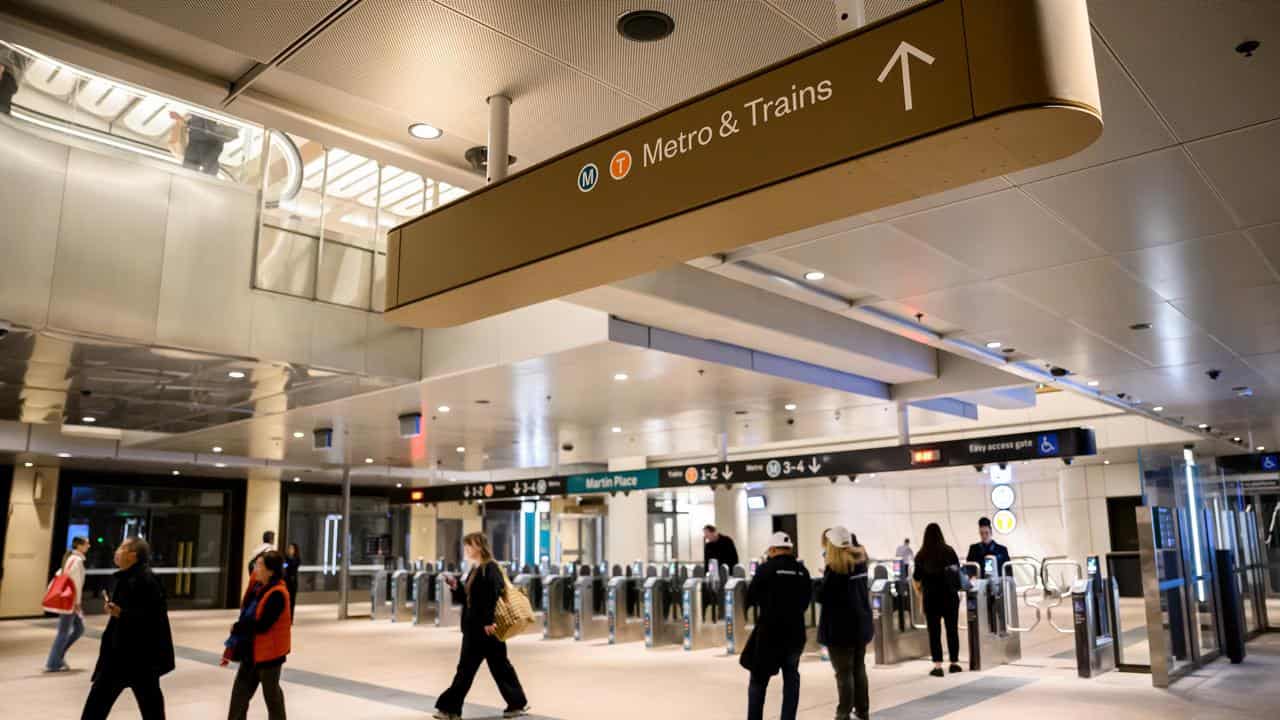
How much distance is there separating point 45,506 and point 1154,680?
22.4 meters

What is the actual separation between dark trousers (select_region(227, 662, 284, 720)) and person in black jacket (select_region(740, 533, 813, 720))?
3188mm

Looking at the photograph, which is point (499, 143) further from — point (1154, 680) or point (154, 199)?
point (1154, 680)

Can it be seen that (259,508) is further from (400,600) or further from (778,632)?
(778,632)

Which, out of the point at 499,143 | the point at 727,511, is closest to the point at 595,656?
the point at 499,143

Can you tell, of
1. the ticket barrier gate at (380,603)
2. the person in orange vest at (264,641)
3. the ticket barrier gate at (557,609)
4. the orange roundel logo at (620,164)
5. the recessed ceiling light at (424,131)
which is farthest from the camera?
the ticket barrier gate at (380,603)

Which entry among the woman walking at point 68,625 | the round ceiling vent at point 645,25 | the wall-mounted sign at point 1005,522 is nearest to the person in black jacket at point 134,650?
the round ceiling vent at point 645,25

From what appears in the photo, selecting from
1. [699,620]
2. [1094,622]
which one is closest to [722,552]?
[699,620]

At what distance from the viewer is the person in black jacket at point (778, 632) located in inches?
247

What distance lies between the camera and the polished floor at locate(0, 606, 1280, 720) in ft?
26.6

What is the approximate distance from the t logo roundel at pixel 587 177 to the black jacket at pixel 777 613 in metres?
3.89

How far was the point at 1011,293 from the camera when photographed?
24.6 ft

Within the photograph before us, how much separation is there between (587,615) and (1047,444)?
25.4ft

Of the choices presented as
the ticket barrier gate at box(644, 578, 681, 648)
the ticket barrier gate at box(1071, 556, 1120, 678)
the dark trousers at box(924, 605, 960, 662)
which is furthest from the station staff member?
the ticket barrier gate at box(644, 578, 681, 648)

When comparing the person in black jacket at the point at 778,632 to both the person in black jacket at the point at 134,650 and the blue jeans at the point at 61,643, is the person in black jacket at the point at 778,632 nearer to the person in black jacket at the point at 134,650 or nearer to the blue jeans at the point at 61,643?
the person in black jacket at the point at 134,650
